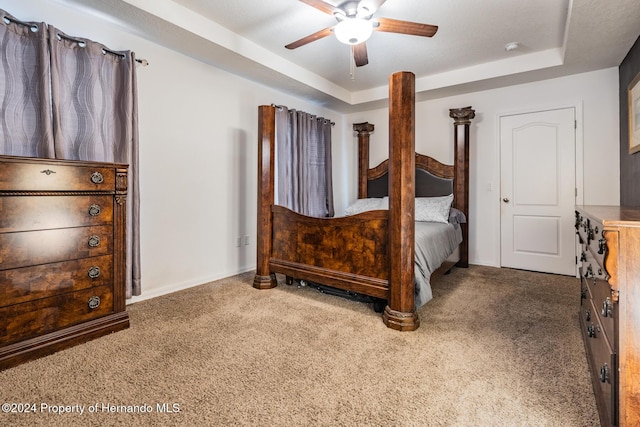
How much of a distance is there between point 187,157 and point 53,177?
4.36ft

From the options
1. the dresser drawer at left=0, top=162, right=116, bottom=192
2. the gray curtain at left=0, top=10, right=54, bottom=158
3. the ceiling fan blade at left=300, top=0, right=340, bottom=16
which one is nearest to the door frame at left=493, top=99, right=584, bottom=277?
the ceiling fan blade at left=300, top=0, right=340, bottom=16

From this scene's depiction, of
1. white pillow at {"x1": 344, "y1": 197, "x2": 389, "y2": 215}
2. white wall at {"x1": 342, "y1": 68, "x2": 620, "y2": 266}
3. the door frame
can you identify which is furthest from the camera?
white pillow at {"x1": 344, "y1": 197, "x2": 389, "y2": 215}

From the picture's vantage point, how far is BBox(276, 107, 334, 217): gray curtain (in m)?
3.88

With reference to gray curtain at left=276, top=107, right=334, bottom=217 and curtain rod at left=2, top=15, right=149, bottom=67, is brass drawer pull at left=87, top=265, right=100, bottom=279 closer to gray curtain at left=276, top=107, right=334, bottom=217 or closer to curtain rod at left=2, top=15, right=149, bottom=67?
curtain rod at left=2, top=15, right=149, bottom=67

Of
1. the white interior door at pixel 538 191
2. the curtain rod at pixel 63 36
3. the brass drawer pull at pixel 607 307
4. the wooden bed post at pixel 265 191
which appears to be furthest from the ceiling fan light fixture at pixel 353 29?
the white interior door at pixel 538 191

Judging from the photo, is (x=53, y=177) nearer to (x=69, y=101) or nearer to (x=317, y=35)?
(x=69, y=101)

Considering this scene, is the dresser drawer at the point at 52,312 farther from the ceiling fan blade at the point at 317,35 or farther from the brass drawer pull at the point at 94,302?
the ceiling fan blade at the point at 317,35

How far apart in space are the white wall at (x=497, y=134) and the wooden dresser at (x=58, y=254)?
147 inches

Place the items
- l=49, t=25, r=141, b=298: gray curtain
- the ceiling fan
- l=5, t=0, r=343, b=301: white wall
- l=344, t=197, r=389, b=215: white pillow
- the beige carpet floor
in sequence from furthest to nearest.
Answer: l=344, t=197, r=389, b=215: white pillow → l=5, t=0, r=343, b=301: white wall → l=49, t=25, r=141, b=298: gray curtain → the ceiling fan → the beige carpet floor

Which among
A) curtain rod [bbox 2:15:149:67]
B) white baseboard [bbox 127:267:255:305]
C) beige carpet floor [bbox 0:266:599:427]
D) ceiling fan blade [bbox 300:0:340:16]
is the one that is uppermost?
ceiling fan blade [bbox 300:0:340:16]

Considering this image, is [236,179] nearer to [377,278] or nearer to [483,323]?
[377,278]

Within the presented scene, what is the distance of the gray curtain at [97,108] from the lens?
85.8 inches

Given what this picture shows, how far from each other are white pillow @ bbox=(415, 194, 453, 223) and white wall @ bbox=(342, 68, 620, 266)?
23.7 inches

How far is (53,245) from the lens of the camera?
6.01 feet
